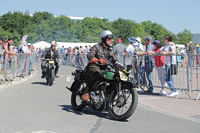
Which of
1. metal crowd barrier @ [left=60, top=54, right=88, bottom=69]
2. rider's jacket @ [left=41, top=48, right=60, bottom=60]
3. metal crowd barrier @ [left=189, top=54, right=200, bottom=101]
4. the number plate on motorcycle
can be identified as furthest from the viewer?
metal crowd barrier @ [left=60, top=54, right=88, bottom=69]

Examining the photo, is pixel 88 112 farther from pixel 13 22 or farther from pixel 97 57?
pixel 13 22

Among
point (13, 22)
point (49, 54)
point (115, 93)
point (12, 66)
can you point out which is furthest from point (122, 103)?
point (13, 22)

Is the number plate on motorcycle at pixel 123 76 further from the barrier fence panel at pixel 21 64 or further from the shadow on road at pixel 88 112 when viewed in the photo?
the barrier fence panel at pixel 21 64

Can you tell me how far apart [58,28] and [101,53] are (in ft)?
336

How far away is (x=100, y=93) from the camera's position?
24.9ft

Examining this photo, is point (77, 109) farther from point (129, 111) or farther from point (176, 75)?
point (176, 75)

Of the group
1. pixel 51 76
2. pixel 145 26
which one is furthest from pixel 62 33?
pixel 51 76

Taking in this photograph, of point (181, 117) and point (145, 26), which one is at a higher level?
point (145, 26)

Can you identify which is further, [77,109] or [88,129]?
[77,109]

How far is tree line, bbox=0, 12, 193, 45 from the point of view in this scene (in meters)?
97.2

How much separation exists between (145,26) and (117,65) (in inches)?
5724

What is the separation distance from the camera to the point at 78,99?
8359mm

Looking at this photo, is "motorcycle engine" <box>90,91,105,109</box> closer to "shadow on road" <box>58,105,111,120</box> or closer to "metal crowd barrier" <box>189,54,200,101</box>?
"shadow on road" <box>58,105,111,120</box>

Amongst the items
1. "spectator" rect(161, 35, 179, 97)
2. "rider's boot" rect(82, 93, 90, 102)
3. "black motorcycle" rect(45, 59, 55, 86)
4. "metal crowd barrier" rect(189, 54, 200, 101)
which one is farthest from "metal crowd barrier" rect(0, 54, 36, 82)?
"metal crowd barrier" rect(189, 54, 200, 101)
